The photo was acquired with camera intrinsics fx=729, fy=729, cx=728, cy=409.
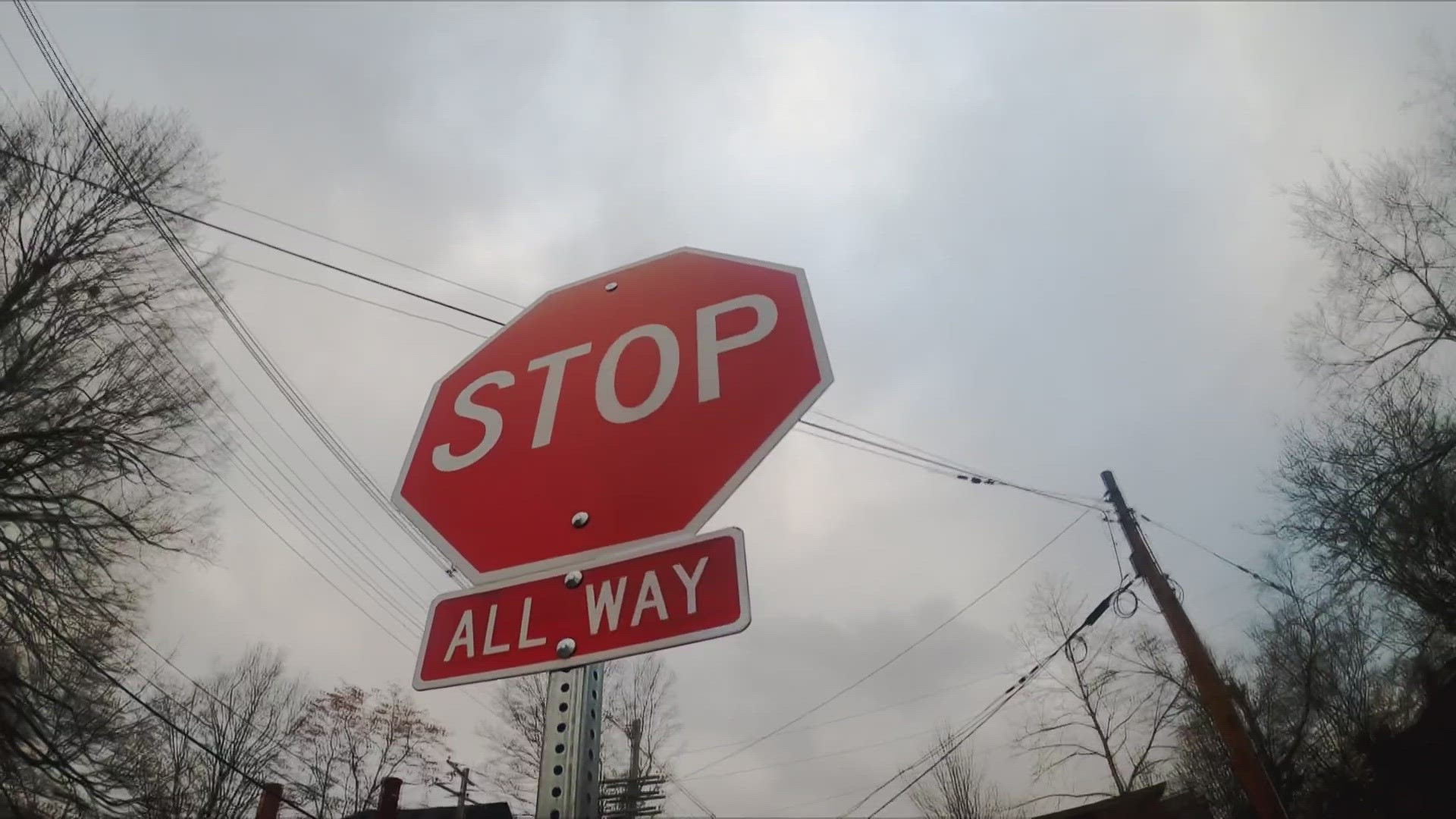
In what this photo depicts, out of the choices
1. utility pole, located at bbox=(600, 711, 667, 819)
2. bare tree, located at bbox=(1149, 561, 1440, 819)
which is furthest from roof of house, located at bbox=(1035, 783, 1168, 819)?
utility pole, located at bbox=(600, 711, 667, 819)

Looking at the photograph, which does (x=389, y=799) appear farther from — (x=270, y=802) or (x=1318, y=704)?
(x=1318, y=704)

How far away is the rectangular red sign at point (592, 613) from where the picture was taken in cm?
104

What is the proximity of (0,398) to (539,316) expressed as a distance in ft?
26.5

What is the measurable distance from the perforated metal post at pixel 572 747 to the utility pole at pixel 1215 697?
9.51 m

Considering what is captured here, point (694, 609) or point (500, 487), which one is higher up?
point (500, 487)

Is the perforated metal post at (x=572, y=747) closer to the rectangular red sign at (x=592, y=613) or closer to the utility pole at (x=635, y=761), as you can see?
the rectangular red sign at (x=592, y=613)

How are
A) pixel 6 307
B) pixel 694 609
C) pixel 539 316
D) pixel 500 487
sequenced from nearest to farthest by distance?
pixel 694 609
pixel 500 487
pixel 539 316
pixel 6 307

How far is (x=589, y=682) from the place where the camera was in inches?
44.4

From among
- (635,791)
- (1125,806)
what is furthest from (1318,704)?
(635,791)

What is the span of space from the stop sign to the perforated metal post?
21 cm

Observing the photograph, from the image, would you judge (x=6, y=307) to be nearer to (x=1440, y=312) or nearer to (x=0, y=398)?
(x=0, y=398)

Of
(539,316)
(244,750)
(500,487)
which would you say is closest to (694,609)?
(500,487)

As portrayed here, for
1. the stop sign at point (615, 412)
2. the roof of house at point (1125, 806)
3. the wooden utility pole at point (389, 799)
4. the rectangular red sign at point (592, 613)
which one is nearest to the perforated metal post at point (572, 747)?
the rectangular red sign at point (592, 613)

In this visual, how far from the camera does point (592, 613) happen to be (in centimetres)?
113
